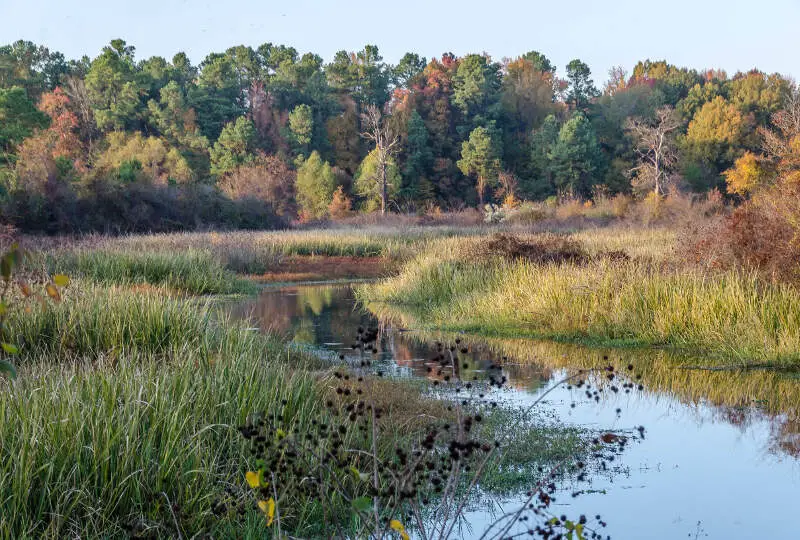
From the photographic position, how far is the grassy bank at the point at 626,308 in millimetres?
10164

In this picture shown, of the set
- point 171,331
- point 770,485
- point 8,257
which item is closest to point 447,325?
point 171,331

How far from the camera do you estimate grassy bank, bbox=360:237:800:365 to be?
10.2 meters

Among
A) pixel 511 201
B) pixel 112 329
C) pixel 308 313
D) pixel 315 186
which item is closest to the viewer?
pixel 112 329

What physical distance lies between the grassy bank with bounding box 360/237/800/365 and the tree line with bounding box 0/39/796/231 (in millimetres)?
33648

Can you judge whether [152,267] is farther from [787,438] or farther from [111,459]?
[111,459]

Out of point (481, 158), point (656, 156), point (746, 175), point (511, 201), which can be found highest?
point (656, 156)

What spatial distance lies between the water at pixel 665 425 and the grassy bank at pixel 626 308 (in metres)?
0.56

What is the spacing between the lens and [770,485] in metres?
5.97

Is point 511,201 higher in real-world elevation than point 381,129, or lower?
lower

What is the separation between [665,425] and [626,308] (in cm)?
446

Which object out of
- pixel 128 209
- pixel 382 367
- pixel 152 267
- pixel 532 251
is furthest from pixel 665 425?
pixel 128 209

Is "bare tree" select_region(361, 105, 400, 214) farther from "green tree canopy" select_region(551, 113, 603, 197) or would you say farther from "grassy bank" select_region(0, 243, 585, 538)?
"grassy bank" select_region(0, 243, 585, 538)

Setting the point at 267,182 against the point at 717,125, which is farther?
the point at 717,125

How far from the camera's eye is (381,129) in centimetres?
5675
